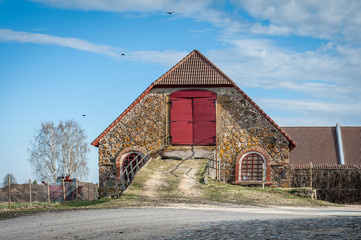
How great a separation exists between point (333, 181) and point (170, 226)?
1959 centimetres

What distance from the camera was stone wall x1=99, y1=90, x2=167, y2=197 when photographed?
85.6ft

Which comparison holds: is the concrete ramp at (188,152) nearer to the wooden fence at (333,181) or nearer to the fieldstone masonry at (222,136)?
the fieldstone masonry at (222,136)

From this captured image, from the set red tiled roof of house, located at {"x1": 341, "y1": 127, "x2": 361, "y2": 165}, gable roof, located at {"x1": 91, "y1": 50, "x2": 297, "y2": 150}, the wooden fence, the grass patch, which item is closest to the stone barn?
gable roof, located at {"x1": 91, "y1": 50, "x2": 297, "y2": 150}

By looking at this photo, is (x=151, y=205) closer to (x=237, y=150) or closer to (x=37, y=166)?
(x=237, y=150)

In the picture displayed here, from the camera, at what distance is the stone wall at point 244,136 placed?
2550cm

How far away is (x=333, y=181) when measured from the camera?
1130 inches

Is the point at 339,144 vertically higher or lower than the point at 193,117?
lower

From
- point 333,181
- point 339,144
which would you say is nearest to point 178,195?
point 333,181

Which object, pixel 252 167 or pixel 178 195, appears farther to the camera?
pixel 252 167

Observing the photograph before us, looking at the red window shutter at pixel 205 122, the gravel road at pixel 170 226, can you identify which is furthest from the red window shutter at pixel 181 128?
the gravel road at pixel 170 226

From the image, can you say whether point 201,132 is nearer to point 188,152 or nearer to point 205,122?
point 205,122

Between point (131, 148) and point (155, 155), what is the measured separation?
1.40 m

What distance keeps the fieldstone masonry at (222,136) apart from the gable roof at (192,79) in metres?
0.23

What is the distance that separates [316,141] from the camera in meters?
34.9
